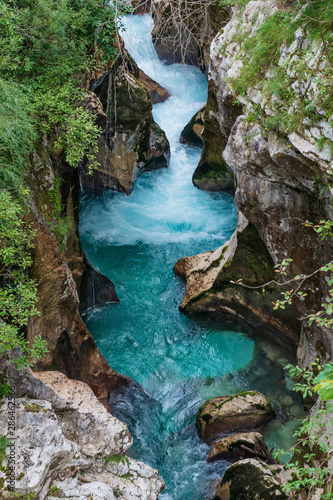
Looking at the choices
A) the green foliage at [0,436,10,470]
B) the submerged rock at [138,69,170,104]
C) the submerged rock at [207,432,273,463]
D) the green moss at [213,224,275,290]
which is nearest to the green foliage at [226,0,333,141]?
the green moss at [213,224,275,290]

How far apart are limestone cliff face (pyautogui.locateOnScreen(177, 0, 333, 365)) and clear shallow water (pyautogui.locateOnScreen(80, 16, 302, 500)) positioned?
0.89 m

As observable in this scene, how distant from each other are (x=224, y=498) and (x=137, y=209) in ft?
33.2

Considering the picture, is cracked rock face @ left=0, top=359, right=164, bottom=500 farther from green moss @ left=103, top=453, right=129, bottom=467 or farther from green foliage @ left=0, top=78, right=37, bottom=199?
green foliage @ left=0, top=78, right=37, bottom=199

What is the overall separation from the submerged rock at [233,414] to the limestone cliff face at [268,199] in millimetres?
1226

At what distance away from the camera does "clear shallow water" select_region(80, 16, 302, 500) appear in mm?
7750

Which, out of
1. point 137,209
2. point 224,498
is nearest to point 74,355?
point 224,498

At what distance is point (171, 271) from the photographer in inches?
477

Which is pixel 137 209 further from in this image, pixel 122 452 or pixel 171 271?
pixel 122 452

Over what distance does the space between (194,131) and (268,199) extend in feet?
33.1

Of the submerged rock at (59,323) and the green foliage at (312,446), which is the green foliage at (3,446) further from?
the green foliage at (312,446)

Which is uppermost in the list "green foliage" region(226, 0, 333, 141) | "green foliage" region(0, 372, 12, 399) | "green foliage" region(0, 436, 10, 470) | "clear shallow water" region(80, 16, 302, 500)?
"green foliage" region(226, 0, 333, 141)

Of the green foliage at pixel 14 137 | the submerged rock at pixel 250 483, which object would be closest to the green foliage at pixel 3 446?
the green foliage at pixel 14 137

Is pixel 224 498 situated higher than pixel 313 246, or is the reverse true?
pixel 313 246

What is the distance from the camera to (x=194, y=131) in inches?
653
